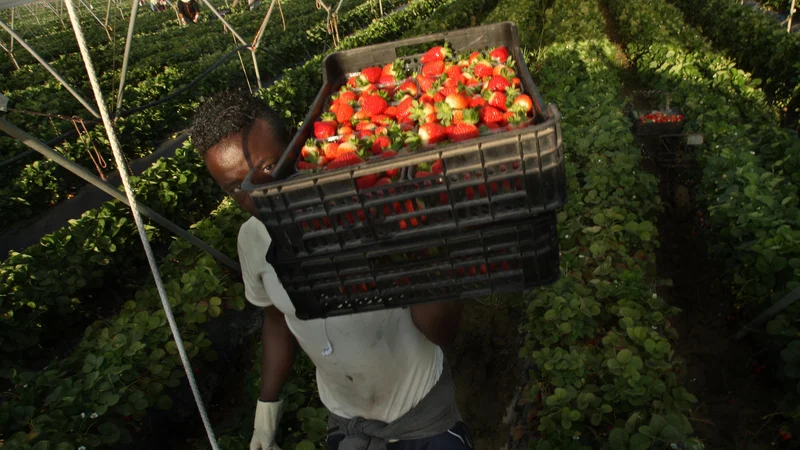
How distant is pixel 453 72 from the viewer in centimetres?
203

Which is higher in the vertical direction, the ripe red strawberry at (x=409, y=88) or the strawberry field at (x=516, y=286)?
the ripe red strawberry at (x=409, y=88)

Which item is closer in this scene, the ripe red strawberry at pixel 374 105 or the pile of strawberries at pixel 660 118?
the ripe red strawberry at pixel 374 105

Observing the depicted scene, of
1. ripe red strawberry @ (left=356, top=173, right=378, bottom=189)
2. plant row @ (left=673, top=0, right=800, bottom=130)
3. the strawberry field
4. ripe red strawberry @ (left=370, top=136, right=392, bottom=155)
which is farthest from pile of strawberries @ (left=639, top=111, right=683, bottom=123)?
ripe red strawberry @ (left=356, top=173, right=378, bottom=189)

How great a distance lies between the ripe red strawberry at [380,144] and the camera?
5.13 ft

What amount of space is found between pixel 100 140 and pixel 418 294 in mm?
9562

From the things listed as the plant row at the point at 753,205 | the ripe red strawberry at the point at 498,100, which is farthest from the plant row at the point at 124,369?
the plant row at the point at 753,205

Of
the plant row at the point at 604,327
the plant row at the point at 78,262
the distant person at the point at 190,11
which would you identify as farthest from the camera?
the distant person at the point at 190,11

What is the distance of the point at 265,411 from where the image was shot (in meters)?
2.20

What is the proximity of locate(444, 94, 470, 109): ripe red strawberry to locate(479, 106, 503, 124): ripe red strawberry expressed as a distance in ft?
0.32

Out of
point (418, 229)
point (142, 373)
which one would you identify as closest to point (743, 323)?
point (418, 229)

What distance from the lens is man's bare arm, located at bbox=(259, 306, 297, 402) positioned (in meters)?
2.11

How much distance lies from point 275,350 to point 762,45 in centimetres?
980

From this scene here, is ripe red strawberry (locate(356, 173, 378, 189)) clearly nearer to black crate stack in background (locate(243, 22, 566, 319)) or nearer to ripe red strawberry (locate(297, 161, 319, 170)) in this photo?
black crate stack in background (locate(243, 22, 566, 319))

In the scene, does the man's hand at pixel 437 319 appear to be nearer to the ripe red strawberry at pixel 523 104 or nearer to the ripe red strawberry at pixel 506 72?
the ripe red strawberry at pixel 523 104
